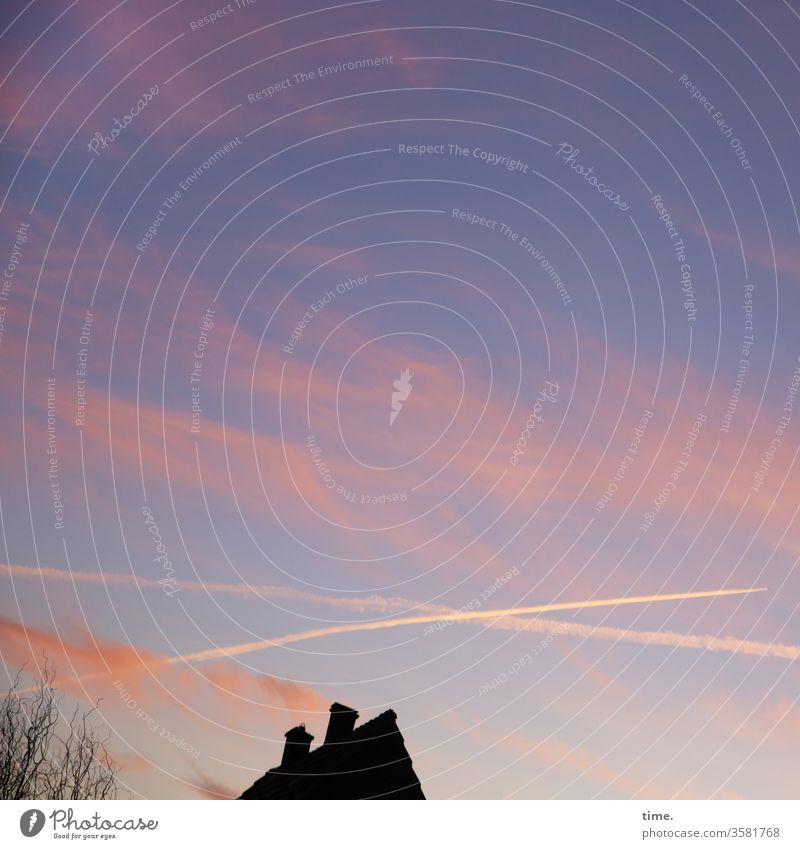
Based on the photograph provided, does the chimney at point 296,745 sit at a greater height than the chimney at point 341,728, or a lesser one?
lesser

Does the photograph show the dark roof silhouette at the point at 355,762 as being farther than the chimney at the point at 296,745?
Yes

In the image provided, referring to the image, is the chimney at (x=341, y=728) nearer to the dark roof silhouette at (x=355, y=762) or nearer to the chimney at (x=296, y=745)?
the dark roof silhouette at (x=355, y=762)

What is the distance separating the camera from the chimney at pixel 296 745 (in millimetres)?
20578

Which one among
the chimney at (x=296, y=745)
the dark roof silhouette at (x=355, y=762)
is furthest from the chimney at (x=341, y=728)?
the chimney at (x=296, y=745)

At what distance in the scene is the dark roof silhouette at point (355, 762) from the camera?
73.0 feet

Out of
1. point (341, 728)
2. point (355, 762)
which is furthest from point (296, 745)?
point (355, 762)

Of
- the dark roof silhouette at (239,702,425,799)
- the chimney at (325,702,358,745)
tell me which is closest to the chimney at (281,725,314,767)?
the dark roof silhouette at (239,702,425,799)

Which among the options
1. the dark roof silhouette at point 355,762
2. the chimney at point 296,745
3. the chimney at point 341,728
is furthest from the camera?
the dark roof silhouette at point 355,762

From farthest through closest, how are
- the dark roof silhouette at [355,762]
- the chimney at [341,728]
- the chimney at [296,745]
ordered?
the dark roof silhouette at [355,762] < the chimney at [341,728] < the chimney at [296,745]

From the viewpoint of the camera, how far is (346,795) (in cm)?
2275

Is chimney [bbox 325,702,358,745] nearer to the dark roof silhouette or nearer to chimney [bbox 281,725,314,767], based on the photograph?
the dark roof silhouette

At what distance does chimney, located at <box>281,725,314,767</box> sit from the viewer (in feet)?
67.5

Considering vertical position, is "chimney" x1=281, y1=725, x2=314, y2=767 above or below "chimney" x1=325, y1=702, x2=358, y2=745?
below
